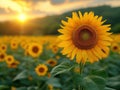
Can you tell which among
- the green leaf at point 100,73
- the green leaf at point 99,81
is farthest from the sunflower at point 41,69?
the green leaf at point 99,81

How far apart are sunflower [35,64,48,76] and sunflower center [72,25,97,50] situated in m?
1.74

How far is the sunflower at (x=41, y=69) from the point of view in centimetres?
496

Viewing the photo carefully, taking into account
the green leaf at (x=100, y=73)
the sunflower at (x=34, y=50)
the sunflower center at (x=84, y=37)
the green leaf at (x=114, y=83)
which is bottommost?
the green leaf at (x=100, y=73)

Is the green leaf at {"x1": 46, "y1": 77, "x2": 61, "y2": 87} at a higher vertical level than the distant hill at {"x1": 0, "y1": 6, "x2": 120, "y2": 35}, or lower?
lower

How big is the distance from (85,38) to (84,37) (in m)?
0.01

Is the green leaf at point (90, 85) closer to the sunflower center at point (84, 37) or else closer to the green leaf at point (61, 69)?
the green leaf at point (61, 69)

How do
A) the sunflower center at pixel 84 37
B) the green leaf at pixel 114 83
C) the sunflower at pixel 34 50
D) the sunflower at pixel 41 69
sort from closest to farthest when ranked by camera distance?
the sunflower center at pixel 84 37 → the green leaf at pixel 114 83 → the sunflower at pixel 41 69 → the sunflower at pixel 34 50

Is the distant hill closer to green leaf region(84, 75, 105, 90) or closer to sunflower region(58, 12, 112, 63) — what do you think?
sunflower region(58, 12, 112, 63)

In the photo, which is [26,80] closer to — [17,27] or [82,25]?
[82,25]

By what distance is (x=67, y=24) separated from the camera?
128 inches

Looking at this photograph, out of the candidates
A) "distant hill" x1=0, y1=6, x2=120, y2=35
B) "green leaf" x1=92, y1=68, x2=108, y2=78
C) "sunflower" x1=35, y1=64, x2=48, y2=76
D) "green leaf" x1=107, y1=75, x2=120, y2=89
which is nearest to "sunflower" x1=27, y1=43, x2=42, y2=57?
"sunflower" x1=35, y1=64, x2=48, y2=76

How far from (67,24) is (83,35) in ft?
0.47

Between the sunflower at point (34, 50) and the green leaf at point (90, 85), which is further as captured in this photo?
the sunflower at point (34, 50)

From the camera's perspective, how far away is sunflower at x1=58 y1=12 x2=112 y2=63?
324 cm
